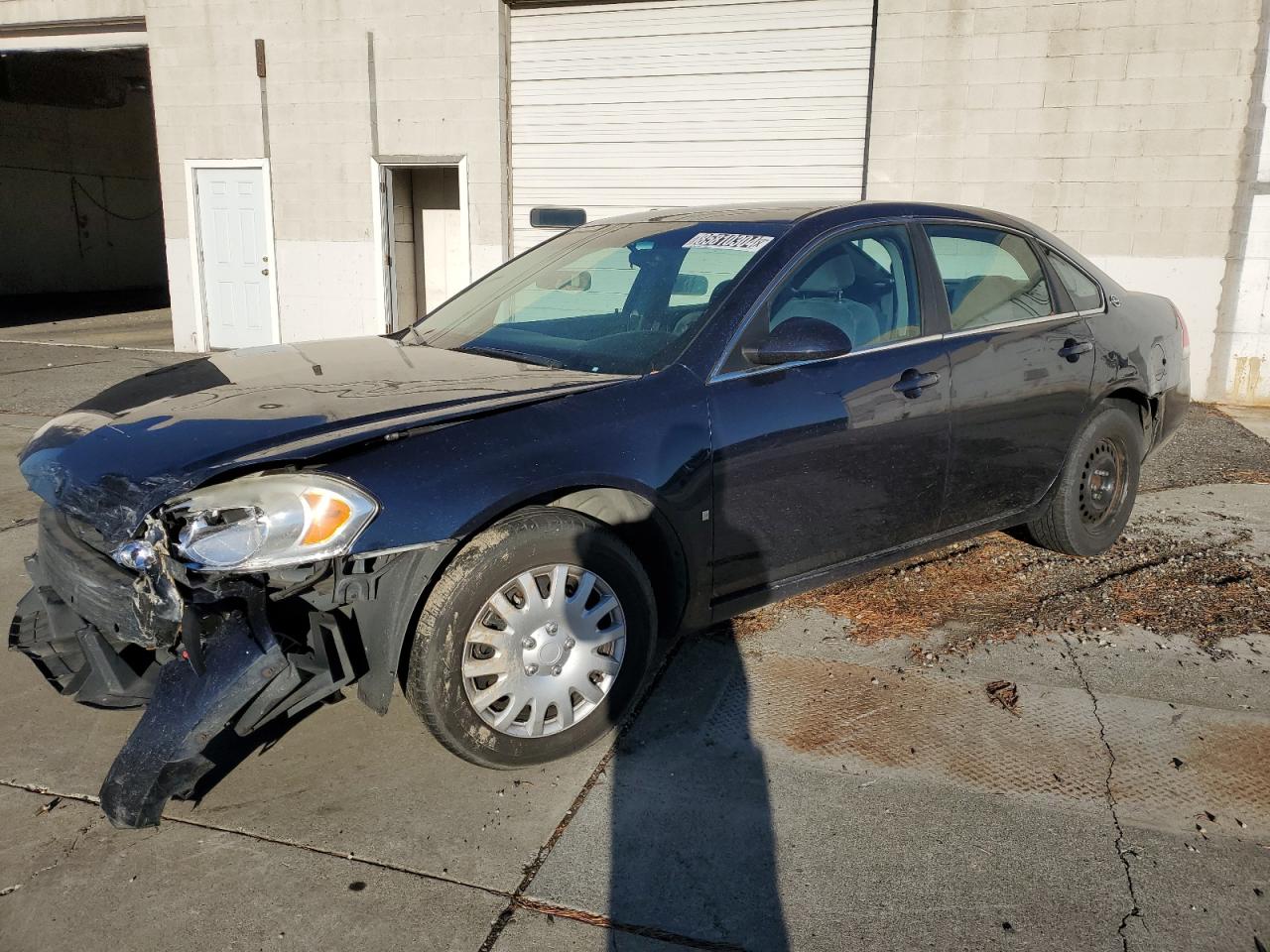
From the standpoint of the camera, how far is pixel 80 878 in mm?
2500

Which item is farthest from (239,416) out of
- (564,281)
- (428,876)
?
(564,281)

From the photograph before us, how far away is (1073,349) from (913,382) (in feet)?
3.50

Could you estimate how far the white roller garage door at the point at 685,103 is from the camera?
9.84m

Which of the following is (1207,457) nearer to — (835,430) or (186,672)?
(835,430)

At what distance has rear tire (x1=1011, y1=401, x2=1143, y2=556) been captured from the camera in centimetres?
444

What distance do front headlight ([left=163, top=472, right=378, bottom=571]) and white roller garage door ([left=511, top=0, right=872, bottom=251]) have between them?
8.11m

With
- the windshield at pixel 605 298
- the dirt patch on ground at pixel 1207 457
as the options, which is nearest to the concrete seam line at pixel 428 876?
the windshield at pixel 605 298

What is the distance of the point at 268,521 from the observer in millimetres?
2488

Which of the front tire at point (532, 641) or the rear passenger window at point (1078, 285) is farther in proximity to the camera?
the rear passenger window at point (1078, 285)

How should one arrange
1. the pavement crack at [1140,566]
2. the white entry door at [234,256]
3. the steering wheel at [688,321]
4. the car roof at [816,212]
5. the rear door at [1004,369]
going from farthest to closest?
the white entry door at [234,256] → the pavement crack at [1140,566] → the rear door at [1004,369] → the car roof at [816,212] → the steering wheel at [688,321]

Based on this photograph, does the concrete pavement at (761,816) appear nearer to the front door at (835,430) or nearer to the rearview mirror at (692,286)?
the front door at (835,430)

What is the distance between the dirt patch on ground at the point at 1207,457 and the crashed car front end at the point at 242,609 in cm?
525

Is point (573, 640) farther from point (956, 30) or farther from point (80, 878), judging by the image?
point (956, 30)

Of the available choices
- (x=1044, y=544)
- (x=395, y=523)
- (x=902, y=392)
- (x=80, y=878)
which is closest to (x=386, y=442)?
(x=395, y=523)
